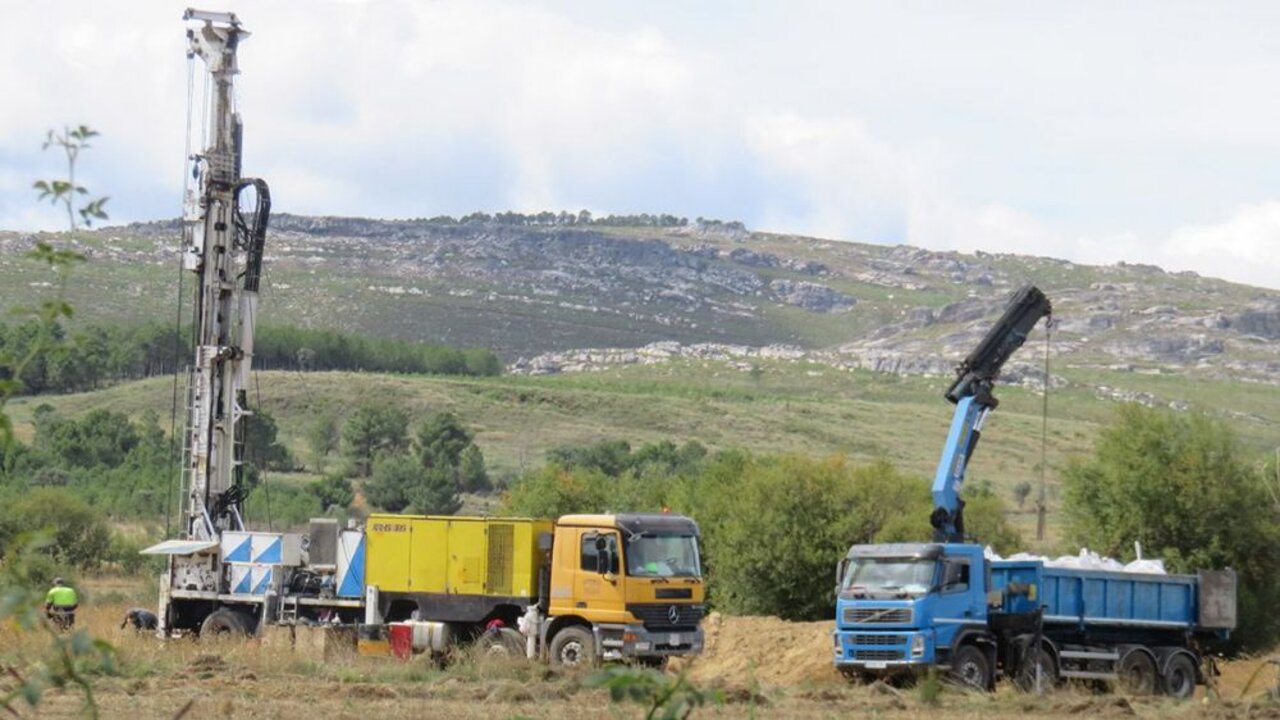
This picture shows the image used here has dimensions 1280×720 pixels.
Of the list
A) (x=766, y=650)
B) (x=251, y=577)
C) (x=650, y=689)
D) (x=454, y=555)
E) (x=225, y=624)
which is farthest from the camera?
Answer: (x=766, y=650)

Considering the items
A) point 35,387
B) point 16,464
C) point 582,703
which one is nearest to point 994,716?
point 582,703

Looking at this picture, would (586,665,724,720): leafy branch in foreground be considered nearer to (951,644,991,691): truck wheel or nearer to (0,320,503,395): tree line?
(951,644,991,691): truck wheel

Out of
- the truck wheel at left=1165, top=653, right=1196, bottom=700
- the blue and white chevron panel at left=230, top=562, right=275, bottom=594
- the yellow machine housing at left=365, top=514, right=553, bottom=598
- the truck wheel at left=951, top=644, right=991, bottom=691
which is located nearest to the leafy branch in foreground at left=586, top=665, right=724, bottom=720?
the truck wheel at left=951, top=644, right=991, bottom=691

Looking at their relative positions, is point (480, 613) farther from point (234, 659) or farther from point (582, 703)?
point (582, 703)

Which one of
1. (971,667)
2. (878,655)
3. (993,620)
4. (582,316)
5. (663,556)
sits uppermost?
(582,316)

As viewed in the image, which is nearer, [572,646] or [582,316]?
[572,646]

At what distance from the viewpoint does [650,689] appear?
5707 millimetres

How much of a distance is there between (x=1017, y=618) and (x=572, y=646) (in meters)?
6.85

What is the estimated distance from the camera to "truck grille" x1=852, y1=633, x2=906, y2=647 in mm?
26203

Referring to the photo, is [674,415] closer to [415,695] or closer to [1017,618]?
[1017,618]

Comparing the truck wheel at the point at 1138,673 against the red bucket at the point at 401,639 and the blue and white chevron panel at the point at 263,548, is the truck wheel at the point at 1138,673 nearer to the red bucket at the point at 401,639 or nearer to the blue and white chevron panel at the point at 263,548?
the red bucket at the point at 401,639

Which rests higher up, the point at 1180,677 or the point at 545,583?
the point at 545,583

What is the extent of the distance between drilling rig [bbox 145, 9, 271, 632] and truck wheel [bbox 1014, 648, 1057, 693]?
14.7m

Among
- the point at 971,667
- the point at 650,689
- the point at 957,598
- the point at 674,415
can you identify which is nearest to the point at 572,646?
the point at 957,598
